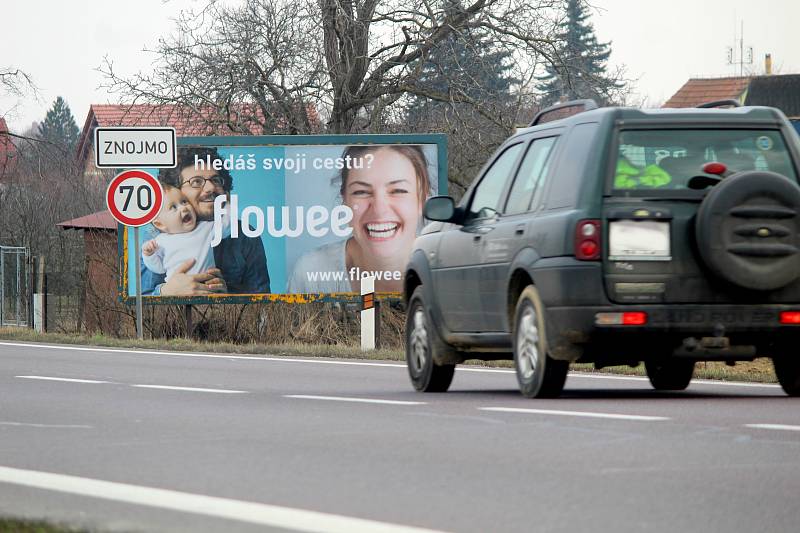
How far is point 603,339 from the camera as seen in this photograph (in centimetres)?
1021

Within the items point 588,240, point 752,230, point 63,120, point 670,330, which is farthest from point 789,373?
point 63,120

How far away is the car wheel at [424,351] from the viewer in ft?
40.1

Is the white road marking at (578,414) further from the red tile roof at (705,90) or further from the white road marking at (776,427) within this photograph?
the red tile roof at (705,90)

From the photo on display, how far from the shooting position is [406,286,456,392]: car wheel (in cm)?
1223

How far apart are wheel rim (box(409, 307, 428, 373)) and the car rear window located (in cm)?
266

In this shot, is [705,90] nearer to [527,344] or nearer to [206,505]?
[527,344]

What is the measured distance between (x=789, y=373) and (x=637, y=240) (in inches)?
73.6

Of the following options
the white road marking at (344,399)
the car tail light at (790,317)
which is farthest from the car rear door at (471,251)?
the car tail light at (790,317)

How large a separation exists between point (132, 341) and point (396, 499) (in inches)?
662

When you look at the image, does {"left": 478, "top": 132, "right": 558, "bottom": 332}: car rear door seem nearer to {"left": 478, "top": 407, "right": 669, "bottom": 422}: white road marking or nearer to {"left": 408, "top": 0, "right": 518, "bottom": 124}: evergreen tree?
{"left": 478, "top": 407, "right": 669, "bottom": 422}: white road marking

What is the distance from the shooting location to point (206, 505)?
6199 mm

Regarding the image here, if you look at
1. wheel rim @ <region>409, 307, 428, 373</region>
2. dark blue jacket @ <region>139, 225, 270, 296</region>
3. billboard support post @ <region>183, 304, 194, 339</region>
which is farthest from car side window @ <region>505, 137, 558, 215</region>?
billboard support post @ <region>183, 304, 194, 339</region>

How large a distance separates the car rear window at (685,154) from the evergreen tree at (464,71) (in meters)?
19.5

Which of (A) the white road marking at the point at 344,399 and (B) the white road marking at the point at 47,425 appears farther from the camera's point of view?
(A) the white road marking at the point at 344,399
